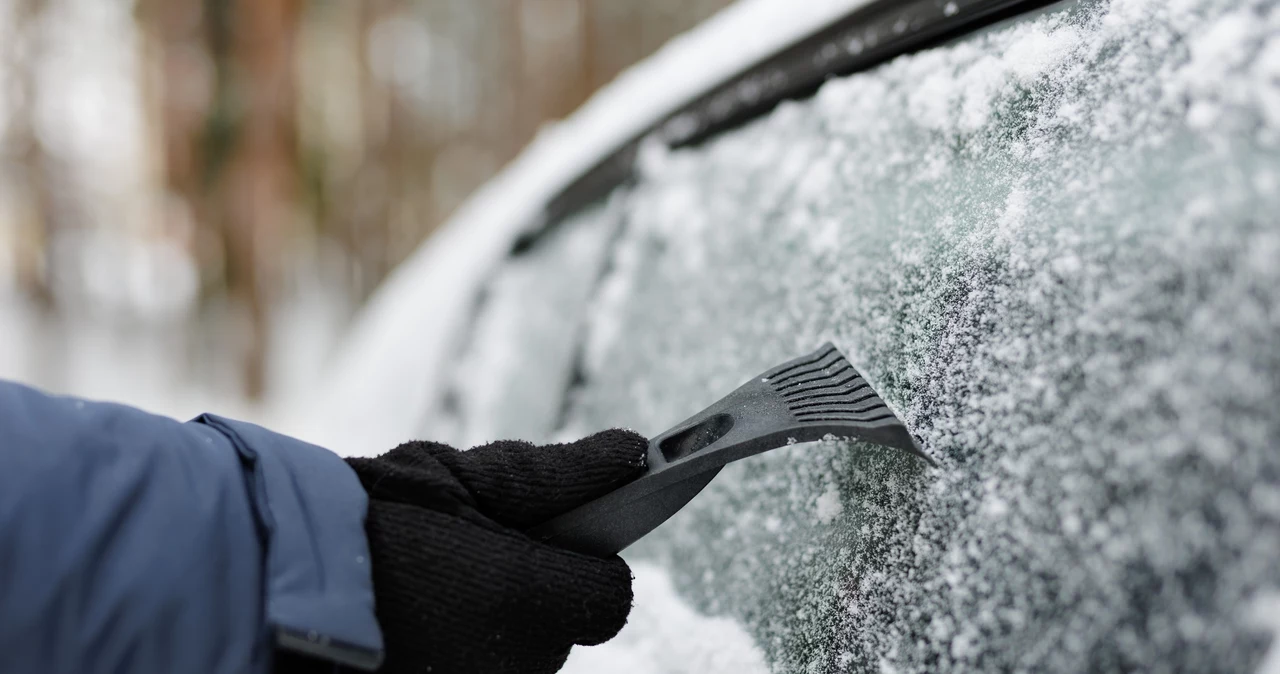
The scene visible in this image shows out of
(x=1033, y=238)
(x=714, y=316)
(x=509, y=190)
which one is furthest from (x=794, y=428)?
(x=509, y=190)

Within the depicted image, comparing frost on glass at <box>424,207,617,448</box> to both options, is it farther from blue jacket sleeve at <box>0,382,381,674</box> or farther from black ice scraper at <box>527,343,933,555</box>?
blue jacket sleeve at <box>0,382,381,674</box>

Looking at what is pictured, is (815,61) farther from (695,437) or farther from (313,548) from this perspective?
(313,548)

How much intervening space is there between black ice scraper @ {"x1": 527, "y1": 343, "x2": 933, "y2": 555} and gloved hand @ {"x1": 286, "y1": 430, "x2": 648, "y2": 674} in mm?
26

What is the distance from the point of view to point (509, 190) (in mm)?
2438

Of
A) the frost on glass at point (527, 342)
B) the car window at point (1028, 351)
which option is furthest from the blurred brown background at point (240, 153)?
the car window at point (1028, 351)

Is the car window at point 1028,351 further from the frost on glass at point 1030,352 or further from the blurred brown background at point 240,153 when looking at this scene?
the blurred brown background at point 240,153

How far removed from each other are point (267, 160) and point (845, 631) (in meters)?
11.9

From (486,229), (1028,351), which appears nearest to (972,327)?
(1028,351)

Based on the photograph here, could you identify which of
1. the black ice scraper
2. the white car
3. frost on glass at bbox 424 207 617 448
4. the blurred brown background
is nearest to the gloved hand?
the black ice scraper

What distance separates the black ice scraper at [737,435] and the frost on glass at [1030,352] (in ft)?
0.19

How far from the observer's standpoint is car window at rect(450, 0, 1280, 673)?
67 centimetres

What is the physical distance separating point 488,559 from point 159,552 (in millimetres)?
349

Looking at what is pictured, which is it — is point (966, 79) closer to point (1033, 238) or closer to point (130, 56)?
point (1033, 238)

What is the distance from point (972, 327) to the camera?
2.99 ft
